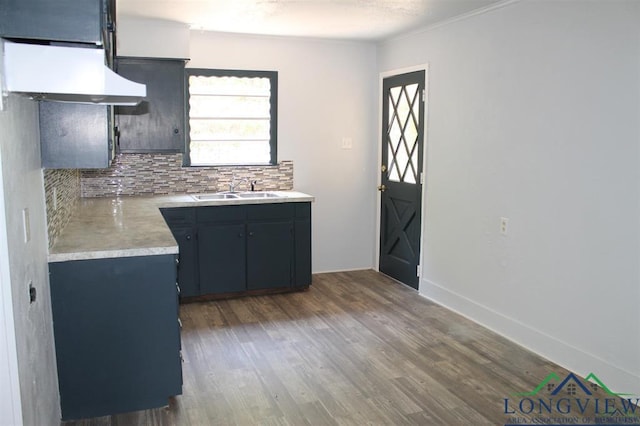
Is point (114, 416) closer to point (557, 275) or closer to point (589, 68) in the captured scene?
point (557, 275)

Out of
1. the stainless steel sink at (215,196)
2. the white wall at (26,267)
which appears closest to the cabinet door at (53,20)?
the white wall at (26,267)

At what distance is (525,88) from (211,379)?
2772 millimetres

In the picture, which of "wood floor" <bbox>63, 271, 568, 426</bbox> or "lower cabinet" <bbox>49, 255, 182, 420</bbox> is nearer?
"lower cabinet" <bbox>49, 255, 182, 420</bbox>

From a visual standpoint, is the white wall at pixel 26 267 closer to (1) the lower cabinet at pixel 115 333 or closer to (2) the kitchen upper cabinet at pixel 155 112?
(1) the lower cabinet at pixel 115 333

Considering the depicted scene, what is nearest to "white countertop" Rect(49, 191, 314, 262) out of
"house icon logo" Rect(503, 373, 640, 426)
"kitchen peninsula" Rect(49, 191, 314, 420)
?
"kitchen peninsula" Rect(49, 191, 314, 420)

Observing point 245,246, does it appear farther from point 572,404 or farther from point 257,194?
point 572,404

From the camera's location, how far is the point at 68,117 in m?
2.42

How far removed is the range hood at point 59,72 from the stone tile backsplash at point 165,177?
3.01 metres

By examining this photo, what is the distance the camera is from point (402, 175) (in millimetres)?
5184

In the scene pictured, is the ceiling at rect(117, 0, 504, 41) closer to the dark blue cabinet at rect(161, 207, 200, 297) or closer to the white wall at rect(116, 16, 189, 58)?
the white wall at rect(116, 16, 189, 58)

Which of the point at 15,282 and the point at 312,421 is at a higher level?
the point at 15,282

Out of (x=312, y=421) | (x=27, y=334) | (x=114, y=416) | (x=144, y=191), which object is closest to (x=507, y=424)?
(x=312, y=421)

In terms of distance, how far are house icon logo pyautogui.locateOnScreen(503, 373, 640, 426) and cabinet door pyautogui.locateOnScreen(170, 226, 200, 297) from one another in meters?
2.68

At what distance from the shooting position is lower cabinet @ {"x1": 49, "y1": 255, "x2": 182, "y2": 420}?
8.50 ft
